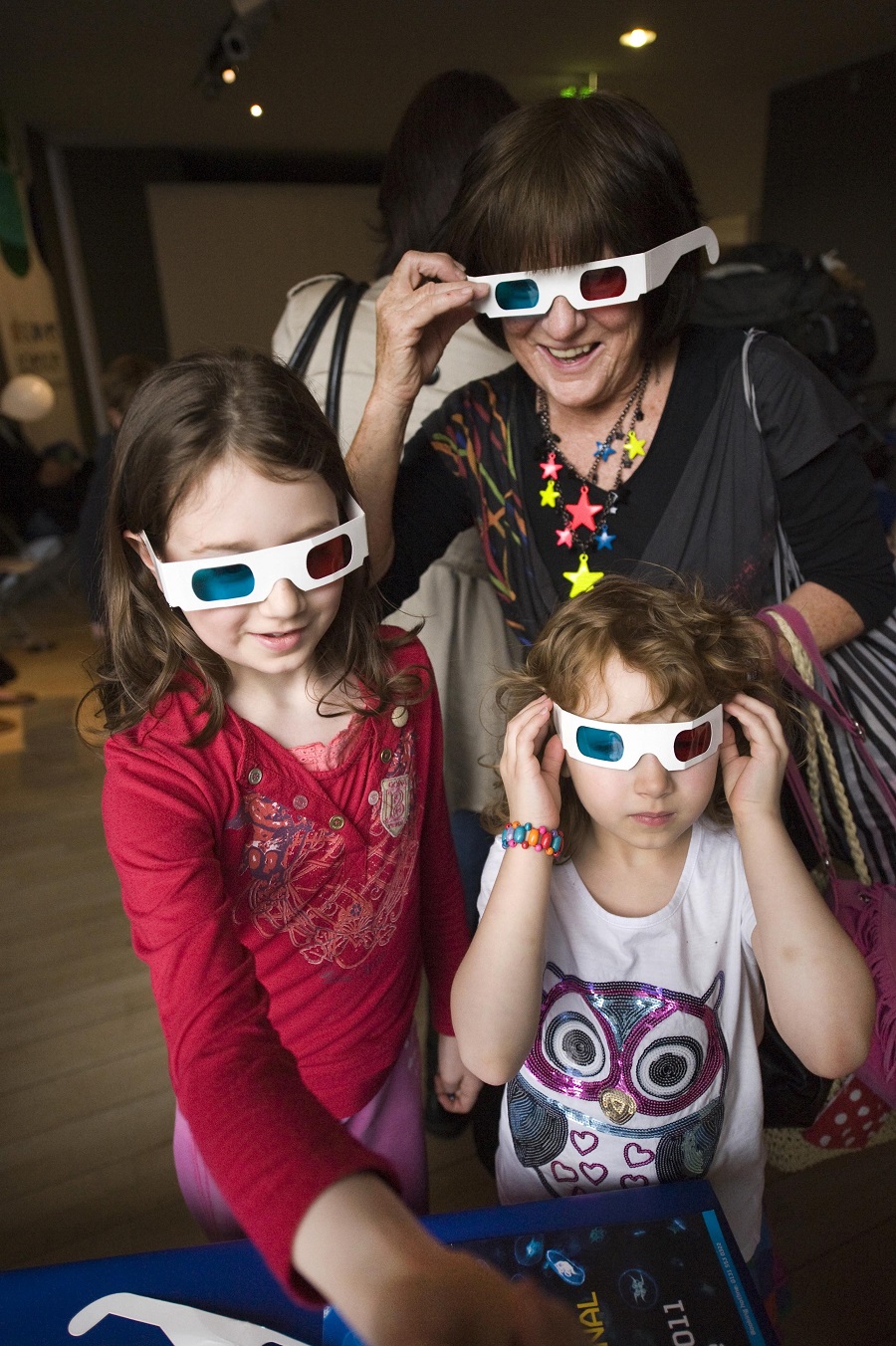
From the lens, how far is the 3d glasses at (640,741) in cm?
95

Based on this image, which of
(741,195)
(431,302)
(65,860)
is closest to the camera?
(431,302)

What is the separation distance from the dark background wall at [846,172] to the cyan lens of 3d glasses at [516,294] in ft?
20.4

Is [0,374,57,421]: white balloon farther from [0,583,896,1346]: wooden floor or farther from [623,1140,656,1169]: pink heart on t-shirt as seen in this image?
[623,1140,656,1169]: pink heart on t-shirt

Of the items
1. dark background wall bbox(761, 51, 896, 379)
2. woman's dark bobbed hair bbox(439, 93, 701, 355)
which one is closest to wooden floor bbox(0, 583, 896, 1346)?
woman's dark bobbed hair bbox(439, 93, 701, 355)

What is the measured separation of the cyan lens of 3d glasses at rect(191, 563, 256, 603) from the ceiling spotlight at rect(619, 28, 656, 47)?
6.13 m

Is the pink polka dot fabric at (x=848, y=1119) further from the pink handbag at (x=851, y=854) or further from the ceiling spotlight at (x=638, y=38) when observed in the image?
the ceiling spotlight at (x=638, y=38)

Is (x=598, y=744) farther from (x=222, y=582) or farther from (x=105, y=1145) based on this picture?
(x=105, y=1145)

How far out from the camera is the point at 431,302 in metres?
1.20

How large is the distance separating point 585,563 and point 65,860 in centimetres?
260

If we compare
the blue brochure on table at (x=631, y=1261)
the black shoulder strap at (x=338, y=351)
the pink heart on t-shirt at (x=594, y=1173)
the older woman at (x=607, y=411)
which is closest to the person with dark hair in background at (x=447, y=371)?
the black shoulder strap at (x=338, y=351)

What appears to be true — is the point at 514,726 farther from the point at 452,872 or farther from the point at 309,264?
the point at 309,264

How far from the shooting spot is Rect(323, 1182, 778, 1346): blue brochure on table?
0.79 m

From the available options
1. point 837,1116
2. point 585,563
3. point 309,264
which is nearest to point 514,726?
point 585,563

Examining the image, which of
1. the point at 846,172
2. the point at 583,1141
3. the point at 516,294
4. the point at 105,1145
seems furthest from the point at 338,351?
the point at 846,172
